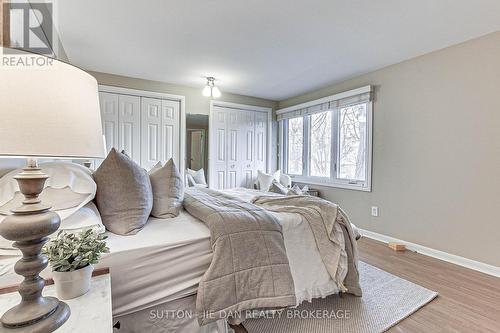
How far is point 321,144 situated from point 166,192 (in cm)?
325

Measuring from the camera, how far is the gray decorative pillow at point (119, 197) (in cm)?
142

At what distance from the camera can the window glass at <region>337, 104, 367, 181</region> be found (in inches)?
145

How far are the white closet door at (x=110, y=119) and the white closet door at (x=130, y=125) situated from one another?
0.18ft

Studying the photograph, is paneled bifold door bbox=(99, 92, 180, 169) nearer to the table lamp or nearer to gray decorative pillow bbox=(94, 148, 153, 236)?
gray decorative pillow bbox=(94, 148, 153, 236)

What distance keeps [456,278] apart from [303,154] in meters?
2.89

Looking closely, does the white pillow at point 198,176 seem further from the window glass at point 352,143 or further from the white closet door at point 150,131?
the window glass at point 352,143

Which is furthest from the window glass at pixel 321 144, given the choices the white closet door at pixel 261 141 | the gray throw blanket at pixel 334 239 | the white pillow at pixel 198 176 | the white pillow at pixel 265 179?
the gray throw blanket at pixel 334 239

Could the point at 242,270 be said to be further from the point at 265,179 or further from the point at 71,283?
the point at 265,179

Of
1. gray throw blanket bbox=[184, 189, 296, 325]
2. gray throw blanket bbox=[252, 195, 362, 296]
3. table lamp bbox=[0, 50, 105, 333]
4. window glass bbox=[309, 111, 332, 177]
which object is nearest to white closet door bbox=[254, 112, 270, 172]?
window glass bbox=[309, 111, 332, 177]

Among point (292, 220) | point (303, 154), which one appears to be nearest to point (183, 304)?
point (292, 220)

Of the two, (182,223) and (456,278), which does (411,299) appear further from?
(182,223)

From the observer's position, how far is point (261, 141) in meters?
5.14

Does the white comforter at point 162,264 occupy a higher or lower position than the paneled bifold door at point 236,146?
lower

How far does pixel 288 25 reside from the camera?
7.64 ft
